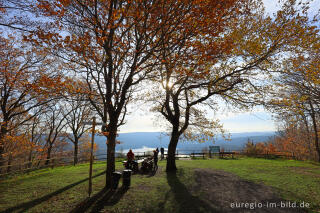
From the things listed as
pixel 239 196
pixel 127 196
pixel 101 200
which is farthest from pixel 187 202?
pixel 101 200

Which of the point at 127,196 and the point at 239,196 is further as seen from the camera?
the point at 127,196

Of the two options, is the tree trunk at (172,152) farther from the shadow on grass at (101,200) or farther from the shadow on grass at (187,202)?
the shadow on grass at (101,200)

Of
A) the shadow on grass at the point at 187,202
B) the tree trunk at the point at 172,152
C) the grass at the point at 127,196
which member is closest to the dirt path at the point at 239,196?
the shadow on grass at the point at 187,202

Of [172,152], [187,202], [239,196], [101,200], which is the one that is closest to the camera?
[187,202]

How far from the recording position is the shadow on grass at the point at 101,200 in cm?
530

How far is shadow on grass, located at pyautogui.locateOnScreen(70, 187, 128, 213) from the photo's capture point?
5297 millimetres

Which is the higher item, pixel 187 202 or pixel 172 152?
pixel 172 152

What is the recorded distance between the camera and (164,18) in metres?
6.45

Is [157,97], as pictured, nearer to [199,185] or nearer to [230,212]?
[199,185]

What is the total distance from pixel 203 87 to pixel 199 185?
667 centimetres

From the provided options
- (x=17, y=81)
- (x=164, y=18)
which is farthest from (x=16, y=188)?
(x=164, y=18)

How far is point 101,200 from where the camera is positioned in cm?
596

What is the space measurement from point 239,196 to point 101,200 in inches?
215

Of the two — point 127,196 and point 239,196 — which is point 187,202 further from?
point 127,196
